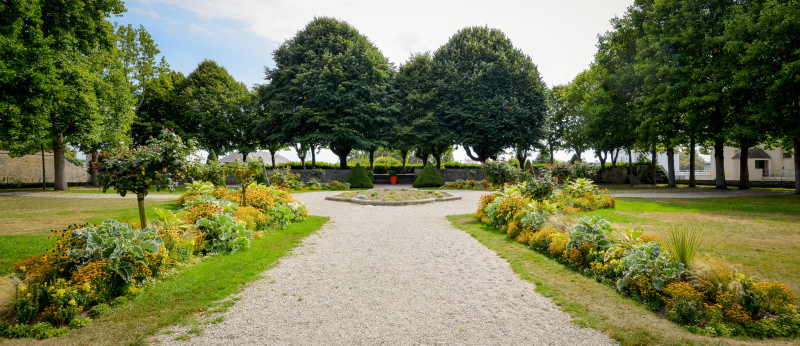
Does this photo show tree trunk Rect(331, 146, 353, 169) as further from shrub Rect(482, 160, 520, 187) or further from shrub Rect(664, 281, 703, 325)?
shrub Rect(664, 281, 703, 325)

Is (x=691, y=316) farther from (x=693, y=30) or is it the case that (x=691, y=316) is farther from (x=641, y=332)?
(x=693, y=30)

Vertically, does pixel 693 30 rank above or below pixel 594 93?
above

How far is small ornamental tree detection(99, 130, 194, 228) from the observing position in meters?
6.06

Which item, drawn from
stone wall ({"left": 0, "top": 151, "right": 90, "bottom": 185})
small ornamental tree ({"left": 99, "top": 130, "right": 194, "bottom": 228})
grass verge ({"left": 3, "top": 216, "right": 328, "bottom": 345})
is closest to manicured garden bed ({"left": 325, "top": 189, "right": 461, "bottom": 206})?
grass verge ({"left": 3, "top": 216, "right": 328, "bottom": 345})

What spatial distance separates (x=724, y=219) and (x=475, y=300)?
374 inches

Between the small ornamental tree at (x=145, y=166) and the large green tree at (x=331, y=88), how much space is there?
19474 millimetres

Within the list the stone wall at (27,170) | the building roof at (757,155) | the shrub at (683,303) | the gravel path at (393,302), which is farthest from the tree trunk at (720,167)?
the stone wall at (27,170)

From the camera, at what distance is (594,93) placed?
81.1 feet

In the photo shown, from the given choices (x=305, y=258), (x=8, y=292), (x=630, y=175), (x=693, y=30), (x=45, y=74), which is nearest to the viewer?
(x=8, y=292)

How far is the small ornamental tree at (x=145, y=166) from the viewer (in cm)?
606

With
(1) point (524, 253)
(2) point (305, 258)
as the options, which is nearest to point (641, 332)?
(1) point (524, 253)

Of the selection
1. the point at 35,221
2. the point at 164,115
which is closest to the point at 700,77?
the point at 35,221

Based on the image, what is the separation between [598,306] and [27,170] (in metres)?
37.6

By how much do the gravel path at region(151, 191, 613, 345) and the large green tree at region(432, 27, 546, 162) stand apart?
22.5 m
